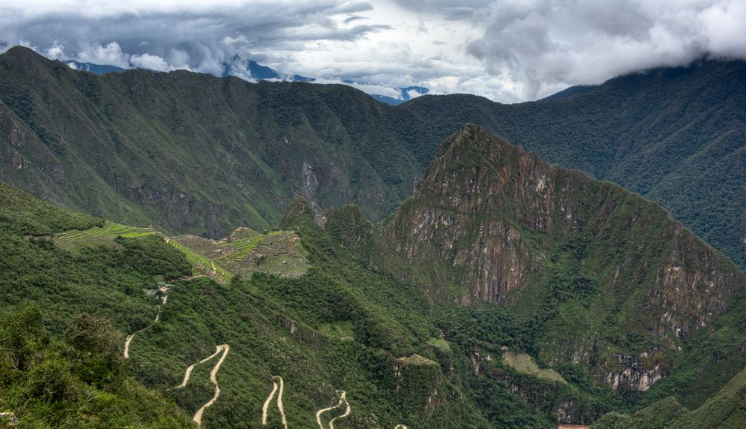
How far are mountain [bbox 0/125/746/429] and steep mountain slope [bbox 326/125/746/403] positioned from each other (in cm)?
47

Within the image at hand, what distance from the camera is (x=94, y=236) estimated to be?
305 feet

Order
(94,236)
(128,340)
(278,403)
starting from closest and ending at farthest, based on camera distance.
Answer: (128,340), (278,403), (94,236)

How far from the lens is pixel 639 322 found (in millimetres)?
143375

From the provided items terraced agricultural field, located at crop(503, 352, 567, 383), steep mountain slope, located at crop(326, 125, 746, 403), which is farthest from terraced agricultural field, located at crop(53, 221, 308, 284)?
terraced agricultural field, located at crop(503, 352, 567, 383)

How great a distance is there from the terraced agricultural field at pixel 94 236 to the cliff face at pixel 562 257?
70659mm

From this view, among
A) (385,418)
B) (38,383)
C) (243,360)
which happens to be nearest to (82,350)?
(38,383)

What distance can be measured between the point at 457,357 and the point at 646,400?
42.4 meters

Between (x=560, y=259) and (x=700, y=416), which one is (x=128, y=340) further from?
(x=560, y=259)

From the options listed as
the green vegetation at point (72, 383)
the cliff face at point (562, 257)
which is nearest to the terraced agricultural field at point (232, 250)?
the cliff face at point (562, 257)

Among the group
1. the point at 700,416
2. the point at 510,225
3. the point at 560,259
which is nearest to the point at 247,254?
the point at 510,225

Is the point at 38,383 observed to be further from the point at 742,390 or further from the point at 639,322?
the point at 639,322

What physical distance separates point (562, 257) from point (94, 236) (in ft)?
404

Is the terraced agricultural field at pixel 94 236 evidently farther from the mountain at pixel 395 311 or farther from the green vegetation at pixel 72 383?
the green vegetation at pixel 72 383

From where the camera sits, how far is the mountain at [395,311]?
2583 inches
